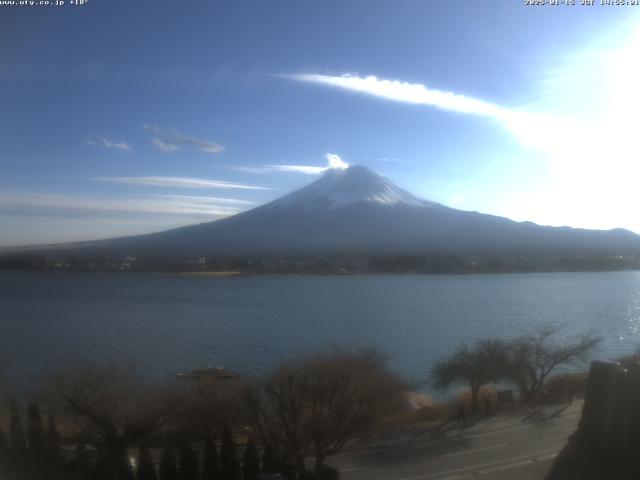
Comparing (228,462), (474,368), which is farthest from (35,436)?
(474,368)

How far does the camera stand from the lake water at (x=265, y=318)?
32.4 ft

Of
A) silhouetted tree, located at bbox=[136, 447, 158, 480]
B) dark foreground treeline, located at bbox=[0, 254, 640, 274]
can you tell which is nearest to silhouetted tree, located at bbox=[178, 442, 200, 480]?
silhouetted tree, located at bbox=[136, 447, 158, 480]

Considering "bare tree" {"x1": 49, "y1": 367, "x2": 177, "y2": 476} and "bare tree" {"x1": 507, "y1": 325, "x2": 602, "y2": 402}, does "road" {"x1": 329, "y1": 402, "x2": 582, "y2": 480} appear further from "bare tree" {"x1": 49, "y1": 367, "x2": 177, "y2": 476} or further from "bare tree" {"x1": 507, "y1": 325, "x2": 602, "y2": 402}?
"bare tree" {"x1": 507, "y1": 325, "x2": 602, "y2": 402}

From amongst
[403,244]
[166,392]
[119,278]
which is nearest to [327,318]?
[166,392]

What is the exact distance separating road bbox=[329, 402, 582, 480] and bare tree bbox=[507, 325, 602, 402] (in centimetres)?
185

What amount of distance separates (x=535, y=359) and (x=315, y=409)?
4.79 meters

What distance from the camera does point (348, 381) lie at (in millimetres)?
4965

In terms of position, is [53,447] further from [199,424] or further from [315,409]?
[315,409]

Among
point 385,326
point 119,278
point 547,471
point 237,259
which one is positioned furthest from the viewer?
point 237,259

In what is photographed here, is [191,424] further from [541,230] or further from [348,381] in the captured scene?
[541,230]

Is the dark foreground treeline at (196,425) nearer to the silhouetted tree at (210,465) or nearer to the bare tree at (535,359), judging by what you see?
the silhouetted tree at (210,465)

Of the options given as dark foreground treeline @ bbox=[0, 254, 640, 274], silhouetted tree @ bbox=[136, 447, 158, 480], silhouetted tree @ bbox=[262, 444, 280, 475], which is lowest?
silhouetted tree @ bbox=[262, 444, 280, 475]

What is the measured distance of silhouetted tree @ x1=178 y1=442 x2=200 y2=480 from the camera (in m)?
4.12

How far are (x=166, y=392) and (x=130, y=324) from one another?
9.33 m
